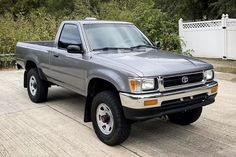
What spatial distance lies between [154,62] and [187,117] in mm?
1441

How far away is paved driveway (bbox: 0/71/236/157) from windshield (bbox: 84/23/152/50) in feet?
4.62

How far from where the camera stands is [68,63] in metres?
6.54

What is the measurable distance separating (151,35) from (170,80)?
11.0 meters

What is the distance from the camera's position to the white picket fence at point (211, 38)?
15.0 m

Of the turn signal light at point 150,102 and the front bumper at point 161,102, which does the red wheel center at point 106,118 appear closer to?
the front bumper at point 161,102

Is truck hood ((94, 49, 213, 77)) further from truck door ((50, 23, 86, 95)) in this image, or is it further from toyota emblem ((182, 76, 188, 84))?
truck door ((50, 23, 86, 95))

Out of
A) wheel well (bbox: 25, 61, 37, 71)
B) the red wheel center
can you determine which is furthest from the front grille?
wheel well (bbox: 25, 61, 37, 71)

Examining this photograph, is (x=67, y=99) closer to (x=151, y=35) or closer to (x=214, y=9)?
(x=151, y=35)

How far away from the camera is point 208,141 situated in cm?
555

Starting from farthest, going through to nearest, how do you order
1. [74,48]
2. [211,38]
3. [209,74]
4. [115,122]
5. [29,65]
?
[211,38], [29,65], [74,48], [209,74], [115,122]

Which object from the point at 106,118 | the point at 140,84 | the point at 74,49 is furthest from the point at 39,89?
the point at 140,84

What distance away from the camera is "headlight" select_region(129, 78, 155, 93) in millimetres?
4893

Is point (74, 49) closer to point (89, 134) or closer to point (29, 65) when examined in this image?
point (89, 134)

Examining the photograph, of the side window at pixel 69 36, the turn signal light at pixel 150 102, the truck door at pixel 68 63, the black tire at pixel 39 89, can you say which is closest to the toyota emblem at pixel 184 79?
the turn signal light at pixel 150 102
